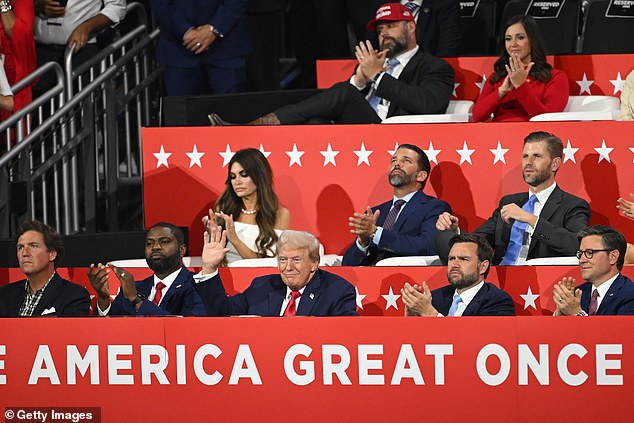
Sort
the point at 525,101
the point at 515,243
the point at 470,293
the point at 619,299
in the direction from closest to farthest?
the point at 619,299 → the point at 470,293 → the point at 515,243 → the point at 525,101

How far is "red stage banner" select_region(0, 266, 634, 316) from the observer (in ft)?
21.3

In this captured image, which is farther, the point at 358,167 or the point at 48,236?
the point at 358,167

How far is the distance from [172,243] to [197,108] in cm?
211

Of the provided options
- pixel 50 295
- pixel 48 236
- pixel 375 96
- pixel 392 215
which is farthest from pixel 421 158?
pixel 50 295

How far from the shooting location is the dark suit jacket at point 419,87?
8.35 meters

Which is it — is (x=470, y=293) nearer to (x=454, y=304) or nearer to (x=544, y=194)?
(x=454, y=304)

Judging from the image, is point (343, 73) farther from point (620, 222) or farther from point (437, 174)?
point (620, 222)

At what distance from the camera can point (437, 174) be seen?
7996 millimetres

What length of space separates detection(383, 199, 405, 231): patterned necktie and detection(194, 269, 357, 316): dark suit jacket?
111 centimetres

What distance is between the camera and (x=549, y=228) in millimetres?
6844

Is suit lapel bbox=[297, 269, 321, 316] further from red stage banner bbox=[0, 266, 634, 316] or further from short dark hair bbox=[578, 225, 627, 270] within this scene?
short dark hair bbox=[578, 225, 627, 270]

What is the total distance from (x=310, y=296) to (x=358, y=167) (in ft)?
6.20

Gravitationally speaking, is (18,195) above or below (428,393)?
above

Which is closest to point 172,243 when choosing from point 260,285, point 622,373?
point 260,285
